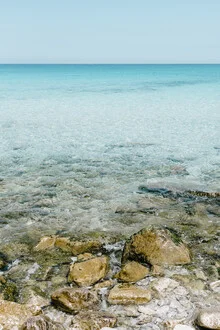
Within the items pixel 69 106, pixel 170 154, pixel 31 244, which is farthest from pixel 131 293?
pixel 69 106

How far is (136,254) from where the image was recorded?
273 inches

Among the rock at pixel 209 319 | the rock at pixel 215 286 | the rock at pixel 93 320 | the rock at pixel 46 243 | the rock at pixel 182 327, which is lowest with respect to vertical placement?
the rock at pixel 46 243

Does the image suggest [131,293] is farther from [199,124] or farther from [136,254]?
[199,124]

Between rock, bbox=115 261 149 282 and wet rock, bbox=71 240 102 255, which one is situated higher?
rock, bbox=115 261 149 282

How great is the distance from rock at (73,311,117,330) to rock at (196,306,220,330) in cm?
125

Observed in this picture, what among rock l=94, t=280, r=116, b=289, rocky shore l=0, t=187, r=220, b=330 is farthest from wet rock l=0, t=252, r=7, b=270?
rock l=94, t=280, r=116, b=289

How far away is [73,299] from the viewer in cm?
566

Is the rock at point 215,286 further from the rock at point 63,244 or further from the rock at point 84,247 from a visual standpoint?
the rock at point 63,244

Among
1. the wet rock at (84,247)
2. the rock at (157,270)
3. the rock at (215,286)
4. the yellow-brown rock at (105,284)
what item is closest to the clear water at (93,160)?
the wet rock at (84,247)

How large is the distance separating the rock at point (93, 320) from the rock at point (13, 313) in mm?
681

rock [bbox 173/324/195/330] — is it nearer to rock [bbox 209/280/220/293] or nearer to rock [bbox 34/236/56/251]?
rock [bbox 209/280/220/293]

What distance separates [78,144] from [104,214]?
8.63 meters

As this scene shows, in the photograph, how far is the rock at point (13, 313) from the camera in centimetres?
514

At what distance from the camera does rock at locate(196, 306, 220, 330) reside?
5.02 m
